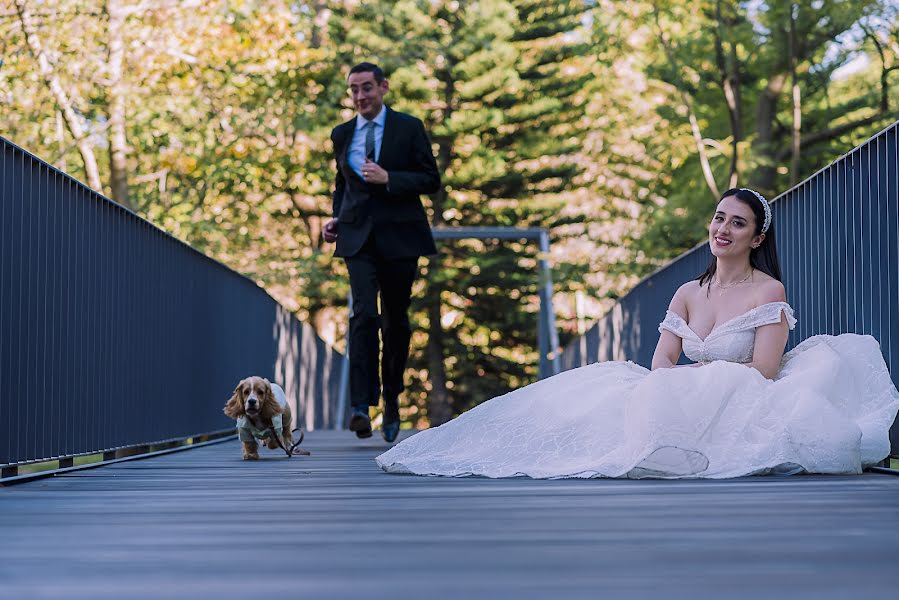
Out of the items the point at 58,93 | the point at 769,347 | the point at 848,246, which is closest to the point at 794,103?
the point at 58,93

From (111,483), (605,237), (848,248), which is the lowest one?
(111,483)

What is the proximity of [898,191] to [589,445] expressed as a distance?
1.45 metres

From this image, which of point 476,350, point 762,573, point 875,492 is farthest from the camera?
point 476,350

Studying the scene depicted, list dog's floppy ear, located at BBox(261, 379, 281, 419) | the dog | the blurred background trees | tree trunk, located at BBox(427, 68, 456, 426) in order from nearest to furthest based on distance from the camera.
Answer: the dog → dog's floppy ear, located at BBox(261, 379, 281, 419) → the blurred background trees → tree trunk, located at BBox(427, 68, 456, 426)

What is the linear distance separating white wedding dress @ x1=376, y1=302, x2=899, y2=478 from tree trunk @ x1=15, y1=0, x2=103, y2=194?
32.9 ft

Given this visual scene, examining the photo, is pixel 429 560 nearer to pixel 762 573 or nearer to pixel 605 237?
pixel 762 573

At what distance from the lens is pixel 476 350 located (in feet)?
110

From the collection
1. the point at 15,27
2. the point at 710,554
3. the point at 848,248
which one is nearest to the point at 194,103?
the point at 15,27

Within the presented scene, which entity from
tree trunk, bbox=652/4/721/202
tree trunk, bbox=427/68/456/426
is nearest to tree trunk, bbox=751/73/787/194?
tree trunk, bbox=652/4/721/202

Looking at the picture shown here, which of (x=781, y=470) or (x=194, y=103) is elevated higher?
(x=194, y=103)

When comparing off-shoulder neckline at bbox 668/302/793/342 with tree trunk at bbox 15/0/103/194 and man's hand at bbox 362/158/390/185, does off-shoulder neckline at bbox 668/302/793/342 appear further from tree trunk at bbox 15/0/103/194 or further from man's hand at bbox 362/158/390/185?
tree trunk at bbox 15/0/103/194

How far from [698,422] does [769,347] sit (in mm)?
716

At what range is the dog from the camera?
6527 millimetres

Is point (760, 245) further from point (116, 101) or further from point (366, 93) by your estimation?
point (116, 101)
